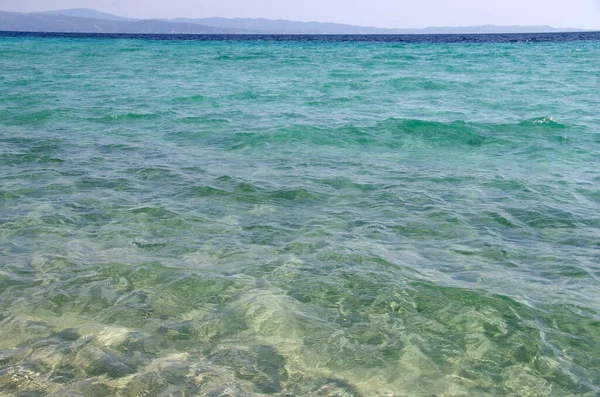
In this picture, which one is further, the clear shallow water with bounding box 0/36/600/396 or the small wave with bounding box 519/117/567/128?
the small wave with bounding box 519/117/567/128

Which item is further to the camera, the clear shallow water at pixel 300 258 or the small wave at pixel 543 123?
the small wave at pixel 543 123

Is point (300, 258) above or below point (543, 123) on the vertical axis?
below

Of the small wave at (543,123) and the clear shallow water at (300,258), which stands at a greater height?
the small wave at (543,123)

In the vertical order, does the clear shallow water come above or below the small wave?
below

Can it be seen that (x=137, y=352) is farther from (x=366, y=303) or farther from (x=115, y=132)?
(x=115, y=132)

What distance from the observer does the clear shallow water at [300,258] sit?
4664mm

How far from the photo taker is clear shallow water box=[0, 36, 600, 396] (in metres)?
4.66

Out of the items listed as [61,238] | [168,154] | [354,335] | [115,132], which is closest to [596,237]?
[354,335]

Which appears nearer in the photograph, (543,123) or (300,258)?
(300,258)

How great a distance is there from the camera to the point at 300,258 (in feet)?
22.5

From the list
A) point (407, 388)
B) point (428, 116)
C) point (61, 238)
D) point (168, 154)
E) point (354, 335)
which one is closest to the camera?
point (407, 388)

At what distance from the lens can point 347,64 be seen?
4016 cm

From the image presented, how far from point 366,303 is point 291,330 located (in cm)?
93

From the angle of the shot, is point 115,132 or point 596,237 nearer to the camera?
point 596,237
